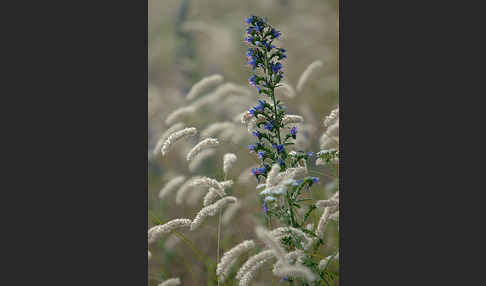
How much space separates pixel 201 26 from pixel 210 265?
7.10 feet

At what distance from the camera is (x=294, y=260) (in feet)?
11.5

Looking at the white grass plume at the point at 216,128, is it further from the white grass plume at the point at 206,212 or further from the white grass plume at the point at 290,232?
the white grass plume at the point at 290,232

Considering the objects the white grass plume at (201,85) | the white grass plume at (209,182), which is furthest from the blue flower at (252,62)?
the white grass plume at (209,182)

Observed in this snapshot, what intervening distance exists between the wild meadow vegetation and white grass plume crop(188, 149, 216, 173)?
2cm

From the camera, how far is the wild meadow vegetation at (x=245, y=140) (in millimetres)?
3770

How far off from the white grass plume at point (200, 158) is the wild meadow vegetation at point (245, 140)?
0.02m

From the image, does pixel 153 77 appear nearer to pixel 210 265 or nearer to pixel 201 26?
pixel 201 26

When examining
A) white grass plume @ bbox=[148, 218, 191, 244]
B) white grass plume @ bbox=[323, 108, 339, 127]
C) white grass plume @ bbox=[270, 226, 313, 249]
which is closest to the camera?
white grass plume @ bbox=[270, 226, 313, 249]

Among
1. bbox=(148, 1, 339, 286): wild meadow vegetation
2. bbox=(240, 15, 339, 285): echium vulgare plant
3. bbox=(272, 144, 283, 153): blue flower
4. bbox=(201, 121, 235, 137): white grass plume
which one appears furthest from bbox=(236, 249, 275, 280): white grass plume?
bbox=(201, 121, 235, 137): white grass plume

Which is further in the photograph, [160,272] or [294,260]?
[160,272]

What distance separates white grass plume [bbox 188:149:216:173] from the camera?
4595mm

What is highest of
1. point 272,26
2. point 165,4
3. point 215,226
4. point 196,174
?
point 165,4

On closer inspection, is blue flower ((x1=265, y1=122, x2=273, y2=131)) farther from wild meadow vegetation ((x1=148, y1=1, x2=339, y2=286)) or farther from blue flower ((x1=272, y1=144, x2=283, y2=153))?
blue flower ((x1=272, y1=144, x2=283, y2=153))
